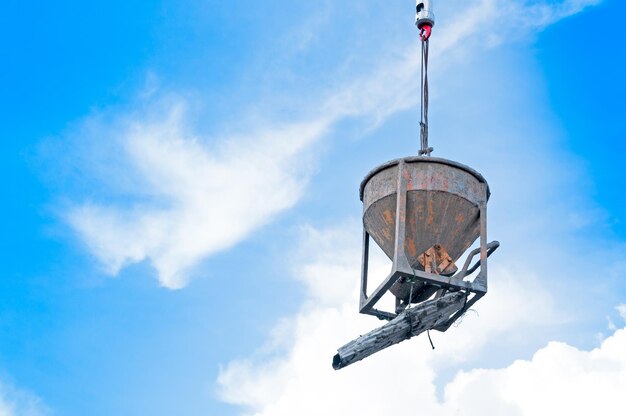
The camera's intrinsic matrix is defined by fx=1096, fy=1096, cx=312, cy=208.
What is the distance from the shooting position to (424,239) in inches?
642

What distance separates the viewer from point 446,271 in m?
16.3

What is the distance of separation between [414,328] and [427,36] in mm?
4853

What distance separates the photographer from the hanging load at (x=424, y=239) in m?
15.9

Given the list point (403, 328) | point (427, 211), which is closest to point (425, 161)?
point (427, 211)

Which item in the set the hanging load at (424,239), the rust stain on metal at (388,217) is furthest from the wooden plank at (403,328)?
the rust stain on metal at (388,217)

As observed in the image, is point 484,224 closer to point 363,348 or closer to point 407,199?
point 407,199

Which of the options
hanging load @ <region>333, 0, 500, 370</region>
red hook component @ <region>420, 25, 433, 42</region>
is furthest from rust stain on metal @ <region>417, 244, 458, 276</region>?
red hook component @ <region>420, 25, 433, 42</region>

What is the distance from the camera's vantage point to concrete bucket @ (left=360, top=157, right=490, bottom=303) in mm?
16266

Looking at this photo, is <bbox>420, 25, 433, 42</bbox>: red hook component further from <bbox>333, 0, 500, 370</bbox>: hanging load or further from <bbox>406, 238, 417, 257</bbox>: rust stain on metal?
<bbox>406, 238, 417, 257</bbox>: rust stain on metal

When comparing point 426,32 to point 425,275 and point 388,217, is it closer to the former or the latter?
point 388,217

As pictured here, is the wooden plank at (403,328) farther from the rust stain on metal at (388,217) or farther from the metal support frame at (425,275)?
the rust stain on metal at (388,217)

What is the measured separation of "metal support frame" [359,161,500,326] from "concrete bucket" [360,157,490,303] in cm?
3

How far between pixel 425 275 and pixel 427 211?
107 cm

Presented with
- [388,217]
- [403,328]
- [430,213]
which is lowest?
[403,328]
